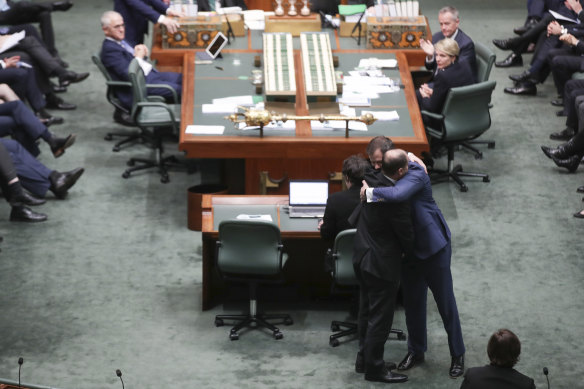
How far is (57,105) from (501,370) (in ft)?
22.8

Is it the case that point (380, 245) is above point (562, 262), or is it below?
above

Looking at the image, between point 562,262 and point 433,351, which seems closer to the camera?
point 433,351

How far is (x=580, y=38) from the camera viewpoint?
11094mm

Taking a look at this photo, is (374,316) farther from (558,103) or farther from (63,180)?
(558,103)

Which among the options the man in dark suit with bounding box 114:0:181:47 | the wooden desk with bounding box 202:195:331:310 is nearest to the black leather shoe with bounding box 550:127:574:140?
the wooden desk with bounding box 202:195:331:310

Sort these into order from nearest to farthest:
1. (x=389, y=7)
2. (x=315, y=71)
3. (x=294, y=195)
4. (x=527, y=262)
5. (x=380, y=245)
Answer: (x=380, y=245), (x=294, y=195), (x=527, y=262), (x=315, y=71), (x=389, y=7)

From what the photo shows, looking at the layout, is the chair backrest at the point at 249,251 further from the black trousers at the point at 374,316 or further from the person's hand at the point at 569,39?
the person's hand at the point at 569,39

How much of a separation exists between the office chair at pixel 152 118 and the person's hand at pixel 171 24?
0.82m

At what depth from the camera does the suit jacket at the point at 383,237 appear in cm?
630

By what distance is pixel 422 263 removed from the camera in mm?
6598

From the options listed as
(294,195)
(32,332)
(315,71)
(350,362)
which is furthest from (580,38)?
(32,332)

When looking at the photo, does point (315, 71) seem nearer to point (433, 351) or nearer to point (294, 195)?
point (294, 195)

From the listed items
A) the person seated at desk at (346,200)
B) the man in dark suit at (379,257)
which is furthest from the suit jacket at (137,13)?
the man in dark suit at (379,257)

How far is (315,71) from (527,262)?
262 centimetres
